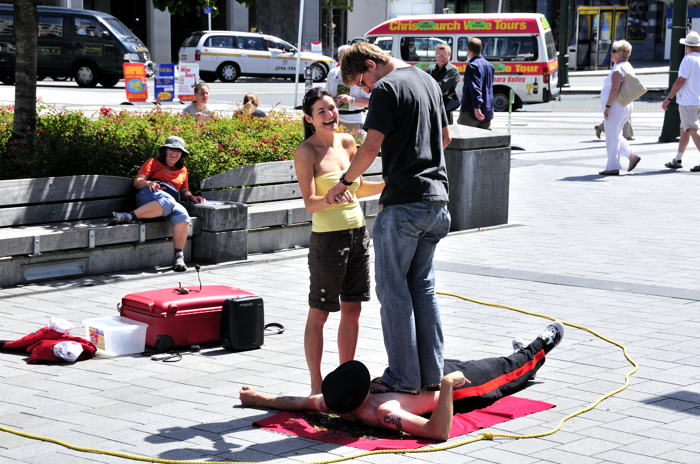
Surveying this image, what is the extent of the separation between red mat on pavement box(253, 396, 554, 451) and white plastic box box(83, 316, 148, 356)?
4.87 feet

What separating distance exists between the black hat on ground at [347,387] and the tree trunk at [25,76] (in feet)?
16.8

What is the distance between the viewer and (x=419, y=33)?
25.6m

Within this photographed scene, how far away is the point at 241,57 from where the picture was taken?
109 feet

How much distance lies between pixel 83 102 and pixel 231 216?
15251 mm

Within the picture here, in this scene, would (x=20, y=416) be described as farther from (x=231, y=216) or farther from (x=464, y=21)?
(x=464, y=21)

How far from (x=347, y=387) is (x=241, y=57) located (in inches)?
1187

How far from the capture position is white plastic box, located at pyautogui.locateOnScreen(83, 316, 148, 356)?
5590 mm

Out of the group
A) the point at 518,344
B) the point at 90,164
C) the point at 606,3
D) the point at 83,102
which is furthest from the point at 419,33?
the point at 606,3

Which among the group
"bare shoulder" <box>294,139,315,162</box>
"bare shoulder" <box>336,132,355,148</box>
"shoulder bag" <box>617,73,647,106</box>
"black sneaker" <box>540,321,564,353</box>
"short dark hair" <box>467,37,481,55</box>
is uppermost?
"short dark hair" <box>467,37,481,55</box>

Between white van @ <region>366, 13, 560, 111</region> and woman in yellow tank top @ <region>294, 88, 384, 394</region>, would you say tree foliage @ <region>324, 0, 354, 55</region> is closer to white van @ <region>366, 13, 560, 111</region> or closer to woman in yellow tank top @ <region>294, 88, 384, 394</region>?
white van @ <region>366, 13, 560, 111</region>

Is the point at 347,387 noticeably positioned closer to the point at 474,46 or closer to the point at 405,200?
the point at 405,200

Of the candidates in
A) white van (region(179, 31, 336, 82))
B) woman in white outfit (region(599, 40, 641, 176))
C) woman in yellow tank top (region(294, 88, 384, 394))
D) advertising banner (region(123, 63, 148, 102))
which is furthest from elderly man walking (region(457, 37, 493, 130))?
white van (region(179, 31, 336, 82))

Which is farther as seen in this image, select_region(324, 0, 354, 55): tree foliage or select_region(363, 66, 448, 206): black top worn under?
select_region(324, 0, 354, 55): tree foliage

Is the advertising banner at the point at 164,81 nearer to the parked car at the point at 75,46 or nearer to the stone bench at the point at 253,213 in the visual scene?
the parked car at the point at 75,46
